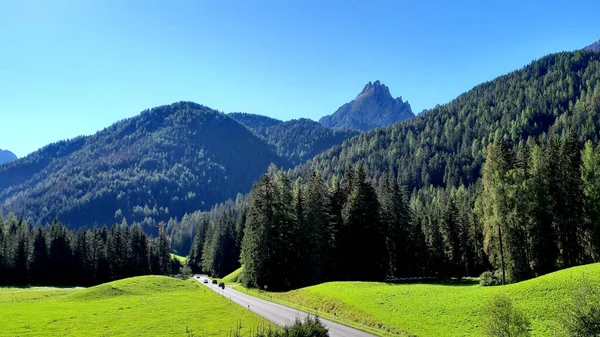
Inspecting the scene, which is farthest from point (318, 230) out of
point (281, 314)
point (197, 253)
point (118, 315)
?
point (197, 253)

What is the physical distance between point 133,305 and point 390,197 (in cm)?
5120

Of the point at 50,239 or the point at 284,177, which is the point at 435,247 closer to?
the point at 284,177

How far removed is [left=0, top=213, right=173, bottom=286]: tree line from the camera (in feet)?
401

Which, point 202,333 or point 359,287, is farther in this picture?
point 359,287

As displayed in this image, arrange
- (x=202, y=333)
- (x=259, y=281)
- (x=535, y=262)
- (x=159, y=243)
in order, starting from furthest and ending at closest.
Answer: (x=159, y=243) < (x=259, y=281) < (x=535, y=262) < (x=202, y=333)

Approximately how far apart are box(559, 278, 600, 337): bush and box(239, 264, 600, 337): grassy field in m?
7.78

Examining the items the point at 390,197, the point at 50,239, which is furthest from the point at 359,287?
the point at 50,239

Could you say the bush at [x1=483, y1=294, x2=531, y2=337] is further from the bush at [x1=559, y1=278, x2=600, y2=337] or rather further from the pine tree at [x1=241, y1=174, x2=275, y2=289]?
the pine tree at [x1=241, y1=174, x2=275, y2=289]

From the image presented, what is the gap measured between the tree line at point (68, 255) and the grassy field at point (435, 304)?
102 meters

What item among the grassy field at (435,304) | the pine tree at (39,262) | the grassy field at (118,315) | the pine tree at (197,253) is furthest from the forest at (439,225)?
the pine tree at (197,253)

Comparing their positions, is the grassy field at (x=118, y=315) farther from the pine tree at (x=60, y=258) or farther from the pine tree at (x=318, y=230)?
the pine tree at (x=60, y=258)

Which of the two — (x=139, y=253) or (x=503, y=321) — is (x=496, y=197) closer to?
(x=503, y=321)

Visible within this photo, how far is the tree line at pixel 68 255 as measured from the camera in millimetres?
122250

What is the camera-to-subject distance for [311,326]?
2692 cm
